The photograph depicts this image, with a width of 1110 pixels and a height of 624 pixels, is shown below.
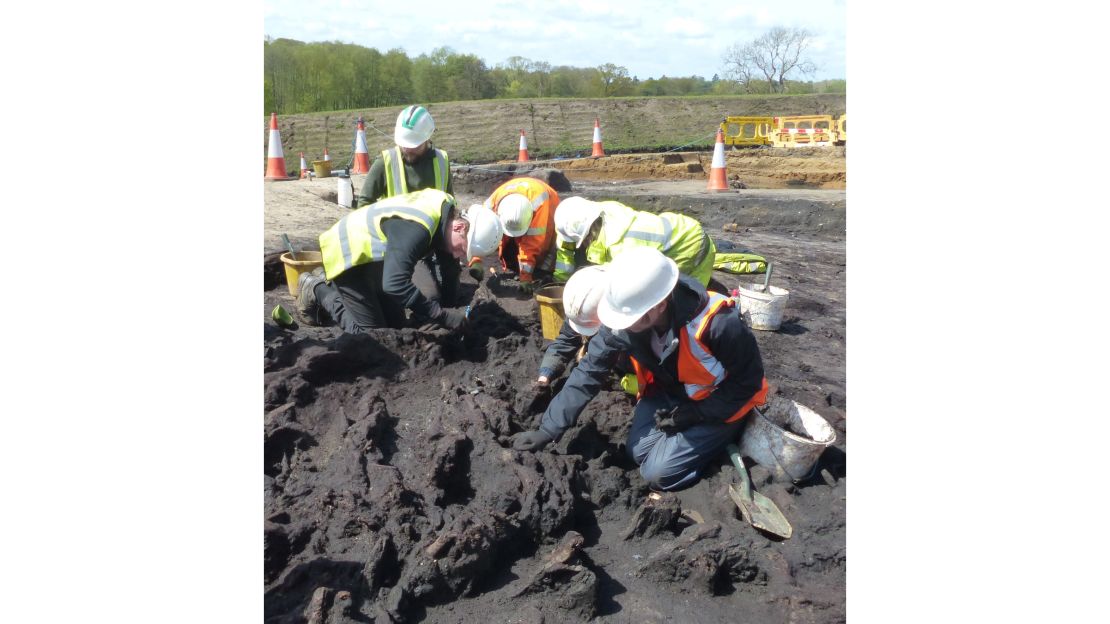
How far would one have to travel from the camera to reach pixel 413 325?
214 inches

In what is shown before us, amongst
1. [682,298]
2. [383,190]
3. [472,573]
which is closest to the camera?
[472,573]

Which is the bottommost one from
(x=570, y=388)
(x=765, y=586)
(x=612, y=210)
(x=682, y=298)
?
(x=765, y=586)

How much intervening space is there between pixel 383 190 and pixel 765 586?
14.7 feet

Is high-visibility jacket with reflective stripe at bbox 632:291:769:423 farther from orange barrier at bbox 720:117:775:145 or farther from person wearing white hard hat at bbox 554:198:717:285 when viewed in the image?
orange barrier at bbox 720:117:775:145

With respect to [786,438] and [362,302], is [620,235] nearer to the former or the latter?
[362,302]

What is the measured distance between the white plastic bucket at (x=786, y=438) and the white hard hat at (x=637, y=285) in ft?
3.28

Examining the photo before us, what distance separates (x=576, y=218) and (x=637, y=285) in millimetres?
2147

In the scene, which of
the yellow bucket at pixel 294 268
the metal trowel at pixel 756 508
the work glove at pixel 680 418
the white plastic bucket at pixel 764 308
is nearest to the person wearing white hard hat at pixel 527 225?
the yellow bucket at pixel 294 268

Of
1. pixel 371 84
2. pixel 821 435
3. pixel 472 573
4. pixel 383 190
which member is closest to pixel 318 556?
pixel 472 573

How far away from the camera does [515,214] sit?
5785 mm

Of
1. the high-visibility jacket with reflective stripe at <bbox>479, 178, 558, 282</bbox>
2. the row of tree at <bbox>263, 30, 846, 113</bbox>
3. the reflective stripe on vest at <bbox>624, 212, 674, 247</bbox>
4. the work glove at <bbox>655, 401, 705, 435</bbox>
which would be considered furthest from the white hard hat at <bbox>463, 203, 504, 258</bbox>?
the row of tree at <bbox>263, 30, 846, 113</bbox>

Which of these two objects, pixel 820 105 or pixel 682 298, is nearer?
pixel 682 298

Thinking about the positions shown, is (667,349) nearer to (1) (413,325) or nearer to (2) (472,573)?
(2) (472,573)

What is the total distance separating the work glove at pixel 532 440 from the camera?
377cm
